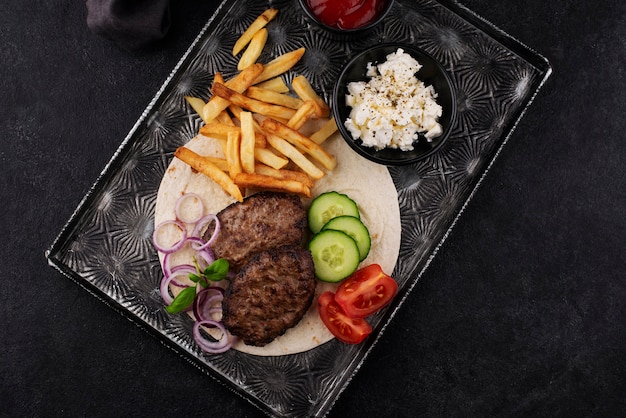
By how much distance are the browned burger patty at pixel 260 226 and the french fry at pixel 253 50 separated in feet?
3.19

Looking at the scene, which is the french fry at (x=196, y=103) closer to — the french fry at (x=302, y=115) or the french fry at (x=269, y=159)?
the french fry at (x=269, y=159)

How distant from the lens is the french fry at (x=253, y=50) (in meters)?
4.21

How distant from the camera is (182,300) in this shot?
13.0ft

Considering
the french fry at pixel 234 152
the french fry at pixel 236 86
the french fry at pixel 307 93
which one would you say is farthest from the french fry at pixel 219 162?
the french fry at pixel 307 93

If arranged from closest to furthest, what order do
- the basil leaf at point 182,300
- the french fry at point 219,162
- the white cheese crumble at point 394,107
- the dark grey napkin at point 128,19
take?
the white cheese crumble at point 394,107 → the basil leaf at point 182,300 → the french fry at point 219,162 → the dark grey napkin at point 128,19

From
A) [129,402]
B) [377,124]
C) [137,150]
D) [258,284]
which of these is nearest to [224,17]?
[137,150]

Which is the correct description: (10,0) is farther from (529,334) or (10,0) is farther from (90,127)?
(529,334)

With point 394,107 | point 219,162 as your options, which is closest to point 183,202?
point 219,162

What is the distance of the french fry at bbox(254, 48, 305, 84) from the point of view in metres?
4.21

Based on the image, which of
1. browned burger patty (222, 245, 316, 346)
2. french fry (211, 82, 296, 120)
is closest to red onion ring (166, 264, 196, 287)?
browned burger patty (222, 245, 316, 346)

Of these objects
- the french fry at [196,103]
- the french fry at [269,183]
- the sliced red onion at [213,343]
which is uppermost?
the french fry at [196,103]

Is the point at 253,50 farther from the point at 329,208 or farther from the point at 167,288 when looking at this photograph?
the point at 167,288

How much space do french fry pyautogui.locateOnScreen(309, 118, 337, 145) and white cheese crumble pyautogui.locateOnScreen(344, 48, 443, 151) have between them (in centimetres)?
19

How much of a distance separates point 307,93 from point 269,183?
720 millimetres
